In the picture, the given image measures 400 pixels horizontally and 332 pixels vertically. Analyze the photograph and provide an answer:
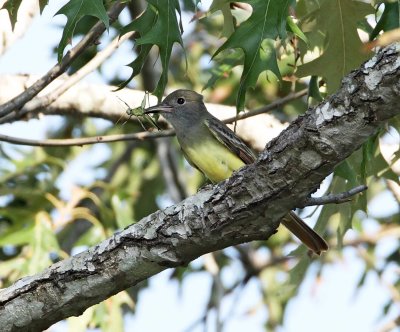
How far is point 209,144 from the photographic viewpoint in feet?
21.4

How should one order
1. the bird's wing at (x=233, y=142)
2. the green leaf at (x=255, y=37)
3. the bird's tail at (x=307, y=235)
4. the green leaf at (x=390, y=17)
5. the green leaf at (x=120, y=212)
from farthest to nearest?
1. the green leaf at (x=120, y=212)
2. the bird's wing at (x=233, y=142)
3. the bird's tail at (x=307, y=235)
4. the green leaf at (x=390, y=17)
5. the green leaf at (x=255, y=37)

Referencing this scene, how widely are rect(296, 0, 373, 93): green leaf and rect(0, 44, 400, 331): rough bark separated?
4.71 feet

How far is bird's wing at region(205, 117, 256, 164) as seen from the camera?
6.38 m

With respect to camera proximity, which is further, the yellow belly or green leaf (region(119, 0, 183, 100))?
the yellow belly

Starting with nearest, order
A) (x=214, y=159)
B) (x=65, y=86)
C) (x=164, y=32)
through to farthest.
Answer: (x=164, y=32) < (x=65, y=86) < (x=214, y=159)

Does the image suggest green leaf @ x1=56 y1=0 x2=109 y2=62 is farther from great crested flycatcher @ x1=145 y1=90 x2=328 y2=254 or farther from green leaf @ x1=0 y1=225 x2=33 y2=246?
green leaf @ x1=0 y1=225 x2=33 y2=246

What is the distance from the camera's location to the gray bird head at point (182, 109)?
679 centimetres

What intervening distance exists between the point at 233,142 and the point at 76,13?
6.12 feet

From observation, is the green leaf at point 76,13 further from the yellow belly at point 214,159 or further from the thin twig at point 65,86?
the yellow belly at point 214,159

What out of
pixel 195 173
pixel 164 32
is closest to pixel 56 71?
pixel 164 32

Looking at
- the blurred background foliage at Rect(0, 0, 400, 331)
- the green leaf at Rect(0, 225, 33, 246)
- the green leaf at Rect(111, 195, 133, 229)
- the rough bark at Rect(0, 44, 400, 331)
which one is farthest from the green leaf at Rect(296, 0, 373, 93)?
the green leaf at Rect(0, 225, 33, 246)

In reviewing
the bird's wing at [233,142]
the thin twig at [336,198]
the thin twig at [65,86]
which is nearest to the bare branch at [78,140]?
the thin twig at [65,86]

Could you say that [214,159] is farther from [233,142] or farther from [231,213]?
[231,213]

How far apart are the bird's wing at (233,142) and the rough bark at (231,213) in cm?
182
